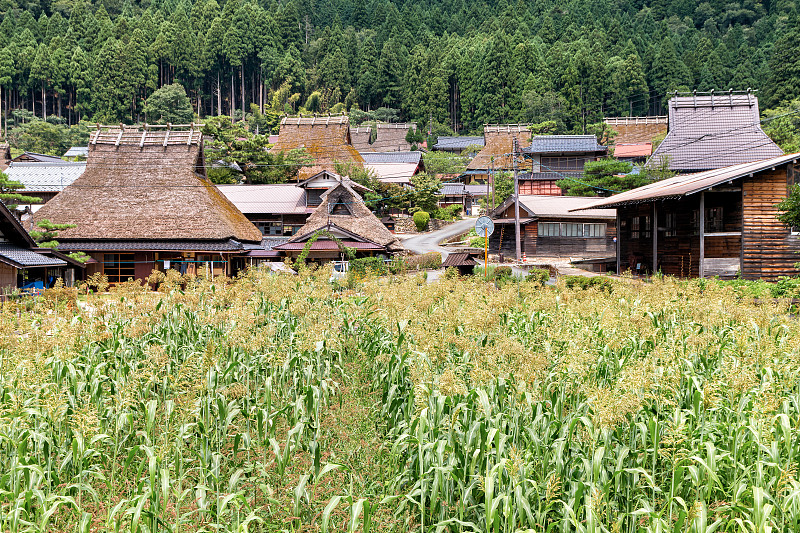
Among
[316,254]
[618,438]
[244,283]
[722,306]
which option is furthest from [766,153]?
[618,438]

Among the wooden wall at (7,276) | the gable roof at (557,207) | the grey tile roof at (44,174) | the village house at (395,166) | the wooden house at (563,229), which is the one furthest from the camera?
the village house at (395,166)

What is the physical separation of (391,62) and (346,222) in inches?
2041

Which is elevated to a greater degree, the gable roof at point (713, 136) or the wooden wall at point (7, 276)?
the gable roof at point (713, 136)

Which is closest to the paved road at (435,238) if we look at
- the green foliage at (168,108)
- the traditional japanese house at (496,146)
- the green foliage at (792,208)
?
the traditional japanese house at (496,146)

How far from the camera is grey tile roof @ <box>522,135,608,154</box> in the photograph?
45188mm

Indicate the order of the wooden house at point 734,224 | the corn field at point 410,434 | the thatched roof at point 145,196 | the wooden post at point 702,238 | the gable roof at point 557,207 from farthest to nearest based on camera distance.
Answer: the gable roof at point 557,207 → the thatched roof at point 145,196 → the wooden house at point 734,224 → the wooden post at point 702,238 → the corn field at point 410,434

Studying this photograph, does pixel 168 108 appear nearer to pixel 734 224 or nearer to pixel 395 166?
pixel 395 166

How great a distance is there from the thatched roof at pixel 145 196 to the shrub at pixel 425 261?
792 cm

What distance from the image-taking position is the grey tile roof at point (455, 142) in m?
66.4

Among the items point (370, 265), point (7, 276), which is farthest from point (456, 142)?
point (7, 276)

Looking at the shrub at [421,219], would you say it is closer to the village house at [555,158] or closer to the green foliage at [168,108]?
the village house at [555,158]

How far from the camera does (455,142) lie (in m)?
67.1

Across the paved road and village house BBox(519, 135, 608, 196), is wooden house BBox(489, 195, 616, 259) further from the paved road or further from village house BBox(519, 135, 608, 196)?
village house BBox(519, 135, 608, 196)

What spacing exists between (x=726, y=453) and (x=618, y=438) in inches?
32.4
